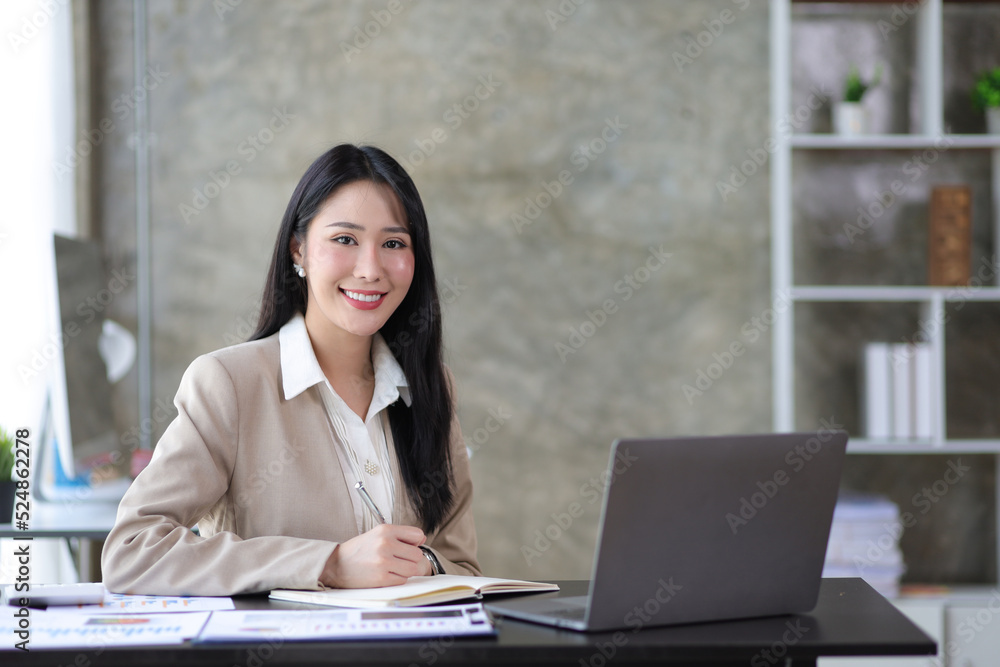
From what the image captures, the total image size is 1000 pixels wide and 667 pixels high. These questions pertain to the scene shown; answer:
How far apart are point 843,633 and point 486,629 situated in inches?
17.0

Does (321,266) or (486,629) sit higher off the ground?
(321,266)

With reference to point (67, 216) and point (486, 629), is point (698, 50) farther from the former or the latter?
point (486, 629)

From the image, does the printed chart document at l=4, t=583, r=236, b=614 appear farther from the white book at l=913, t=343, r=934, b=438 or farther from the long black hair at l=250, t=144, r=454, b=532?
the white book at l=913, t=343, r=934, b=438

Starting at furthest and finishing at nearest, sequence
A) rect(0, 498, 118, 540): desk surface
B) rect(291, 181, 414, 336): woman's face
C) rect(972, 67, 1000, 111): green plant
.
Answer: rect(972, 67, 1000, 111): green plant, rect(0, 498, 118, 540): desk surface, rect(291, 181, 414, 336): woman's face

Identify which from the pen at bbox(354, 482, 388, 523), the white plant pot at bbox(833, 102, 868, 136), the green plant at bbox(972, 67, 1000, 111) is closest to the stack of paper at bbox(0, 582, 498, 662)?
the pen at bbox(354, 482, 388, 523)

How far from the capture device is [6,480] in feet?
8.16

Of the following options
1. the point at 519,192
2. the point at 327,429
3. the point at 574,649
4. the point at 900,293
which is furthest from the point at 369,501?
the point at 900,293

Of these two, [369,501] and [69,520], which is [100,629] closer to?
[369,501]

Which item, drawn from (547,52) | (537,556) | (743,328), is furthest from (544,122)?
(537,556)

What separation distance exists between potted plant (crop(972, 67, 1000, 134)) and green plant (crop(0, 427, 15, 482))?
A: 3.09 m

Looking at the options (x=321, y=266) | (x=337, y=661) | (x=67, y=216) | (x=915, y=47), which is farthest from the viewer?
(x=915, y=47)

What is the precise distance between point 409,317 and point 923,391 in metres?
1.93

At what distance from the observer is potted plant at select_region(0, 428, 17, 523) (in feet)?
8.13

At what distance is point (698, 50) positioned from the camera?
11.1ft
